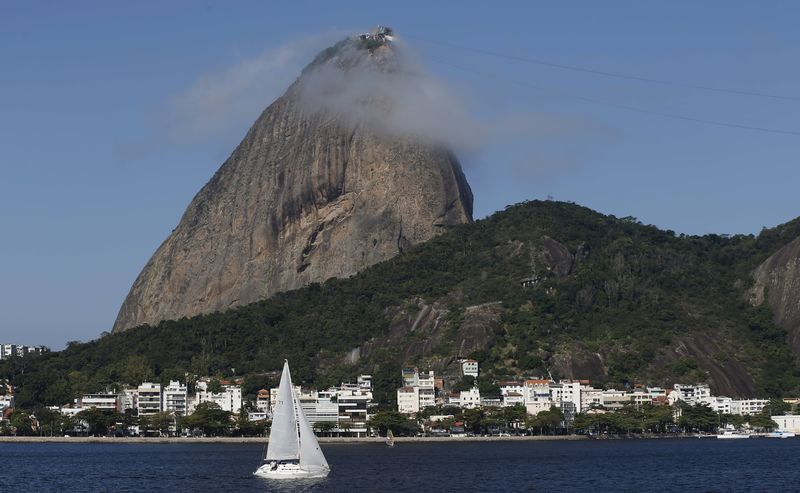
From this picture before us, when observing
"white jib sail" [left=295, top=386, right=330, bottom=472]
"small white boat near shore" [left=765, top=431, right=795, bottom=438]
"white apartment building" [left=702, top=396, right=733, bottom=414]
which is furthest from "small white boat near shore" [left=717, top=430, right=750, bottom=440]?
"white jib sail" [left=295, top=386, right=330, bottom=472]

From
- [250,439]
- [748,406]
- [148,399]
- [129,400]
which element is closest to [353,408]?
[250,439]

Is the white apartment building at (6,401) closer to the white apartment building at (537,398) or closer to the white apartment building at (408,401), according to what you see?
the white apartment building at (408,401)

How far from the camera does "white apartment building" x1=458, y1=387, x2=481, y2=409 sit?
565 feet

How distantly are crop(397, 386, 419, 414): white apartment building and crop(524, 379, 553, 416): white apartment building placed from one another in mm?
13542

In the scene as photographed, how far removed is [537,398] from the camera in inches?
6580

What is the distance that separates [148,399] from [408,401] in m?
32.7

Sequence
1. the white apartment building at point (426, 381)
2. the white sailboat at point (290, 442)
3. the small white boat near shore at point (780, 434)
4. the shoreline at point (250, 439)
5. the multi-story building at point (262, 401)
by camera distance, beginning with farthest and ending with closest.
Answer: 1. the multi-story building at point (262, 401)
2. the white apartment building at point (426, 381)
3. the small white boat near shore at point (780, 434)
4. the shoreline at point (250, 439)
5. the white sailboat at point (290, 442)

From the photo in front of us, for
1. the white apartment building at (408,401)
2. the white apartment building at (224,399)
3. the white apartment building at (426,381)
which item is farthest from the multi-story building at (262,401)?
the white apartment building at (426,381)

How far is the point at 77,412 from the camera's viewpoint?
6722 inches

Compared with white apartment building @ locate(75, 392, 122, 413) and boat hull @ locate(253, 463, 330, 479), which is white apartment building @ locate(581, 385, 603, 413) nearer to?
white apartment building @ locate(75, 392, 122, 413)

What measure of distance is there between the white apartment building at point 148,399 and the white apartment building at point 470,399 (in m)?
37.9

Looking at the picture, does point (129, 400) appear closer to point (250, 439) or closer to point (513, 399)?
point (250, 439)

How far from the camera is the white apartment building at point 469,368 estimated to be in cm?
18175

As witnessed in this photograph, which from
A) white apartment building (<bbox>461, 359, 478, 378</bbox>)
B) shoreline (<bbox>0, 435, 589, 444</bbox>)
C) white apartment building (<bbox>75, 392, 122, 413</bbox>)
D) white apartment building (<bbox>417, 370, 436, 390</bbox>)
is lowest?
shoreline (<bbox>0, 435, 589, 444</bbox>)
